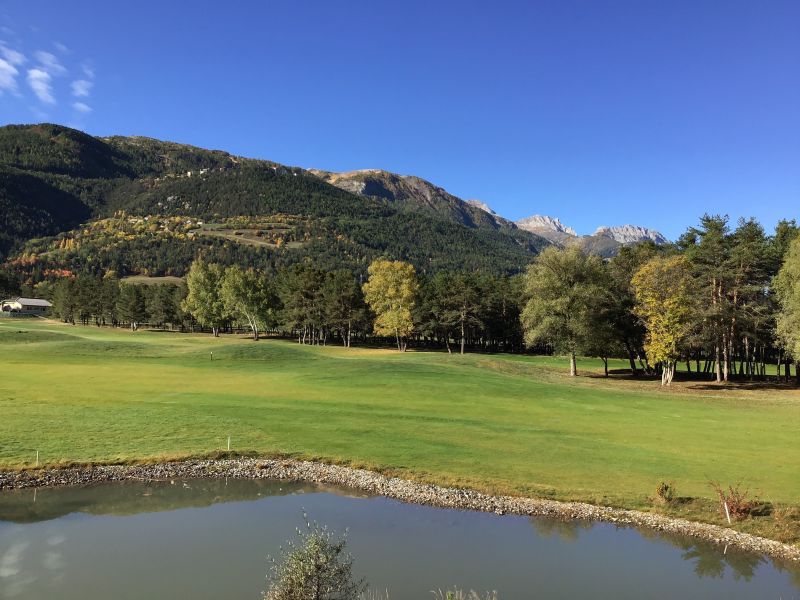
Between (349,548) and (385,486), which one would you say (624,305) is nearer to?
(385,486)

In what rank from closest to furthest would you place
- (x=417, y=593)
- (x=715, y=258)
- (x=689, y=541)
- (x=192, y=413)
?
(x=417, y=593)
(x=689, y=541)
(x=192, y=413)
(x=715, y=258)

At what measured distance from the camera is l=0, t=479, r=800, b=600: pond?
13.2 m

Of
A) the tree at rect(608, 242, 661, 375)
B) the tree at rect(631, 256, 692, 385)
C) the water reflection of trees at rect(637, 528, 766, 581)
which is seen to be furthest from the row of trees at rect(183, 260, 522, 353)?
the water reflection of trees at rect(637, 528, 766, 581)

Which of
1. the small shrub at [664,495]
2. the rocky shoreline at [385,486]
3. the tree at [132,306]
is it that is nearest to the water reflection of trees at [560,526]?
the rocky shoreline at [385,486]

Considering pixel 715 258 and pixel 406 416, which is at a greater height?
pixel 715 258

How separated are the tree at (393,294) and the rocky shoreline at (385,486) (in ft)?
225

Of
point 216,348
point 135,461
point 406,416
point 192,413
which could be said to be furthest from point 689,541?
point 216,348

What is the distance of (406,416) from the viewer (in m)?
33.1

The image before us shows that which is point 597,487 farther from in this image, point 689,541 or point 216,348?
point 216,348

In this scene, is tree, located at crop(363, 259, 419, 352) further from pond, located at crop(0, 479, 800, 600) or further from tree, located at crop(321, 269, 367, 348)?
pond, located at crop(0, 479, 800, 600)

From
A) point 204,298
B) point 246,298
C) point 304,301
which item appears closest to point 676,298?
point 304,301

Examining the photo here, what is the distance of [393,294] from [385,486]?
237ft

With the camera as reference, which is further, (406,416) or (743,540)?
(406,416)

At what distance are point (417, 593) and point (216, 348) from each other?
63.4 metres
